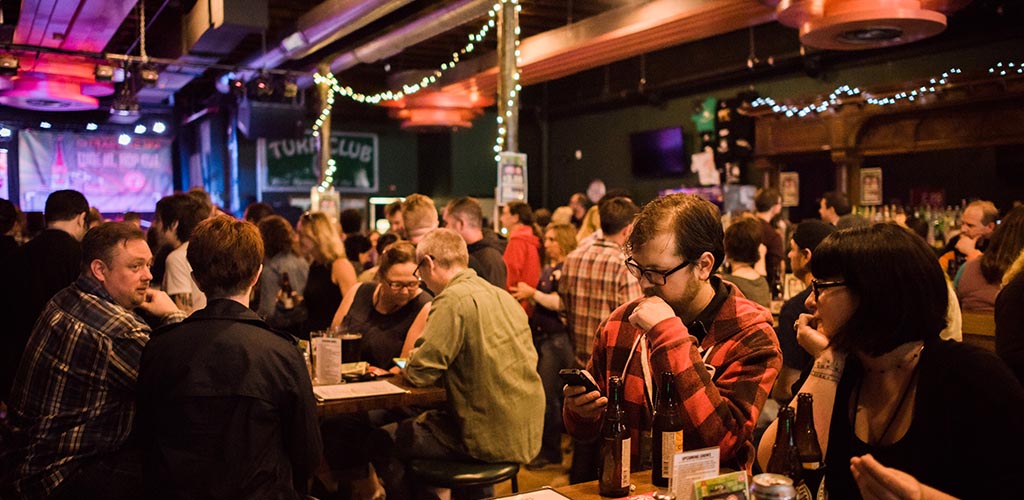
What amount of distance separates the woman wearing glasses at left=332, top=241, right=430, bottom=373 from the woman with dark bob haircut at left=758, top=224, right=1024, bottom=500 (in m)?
2.46

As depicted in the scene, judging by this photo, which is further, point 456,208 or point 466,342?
point 456,208

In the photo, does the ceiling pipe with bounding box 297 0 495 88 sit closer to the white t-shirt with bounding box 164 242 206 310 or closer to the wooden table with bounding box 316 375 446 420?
the white t-shirt with bounding box 164 242 206 310

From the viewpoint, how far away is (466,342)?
3.40m

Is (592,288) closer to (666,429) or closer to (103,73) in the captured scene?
(666,429)

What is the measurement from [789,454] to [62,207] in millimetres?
4263

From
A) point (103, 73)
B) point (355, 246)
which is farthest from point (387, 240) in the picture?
point (103, 73)

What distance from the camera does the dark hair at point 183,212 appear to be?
4.43m

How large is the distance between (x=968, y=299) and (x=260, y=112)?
919 cm

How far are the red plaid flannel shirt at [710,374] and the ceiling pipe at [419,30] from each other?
207 inches

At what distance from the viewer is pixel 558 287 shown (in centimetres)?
516

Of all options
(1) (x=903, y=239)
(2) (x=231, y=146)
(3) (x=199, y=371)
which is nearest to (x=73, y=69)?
(2) (x=231, y=146)

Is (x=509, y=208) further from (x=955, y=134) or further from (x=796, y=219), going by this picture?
(x=796, y=219)

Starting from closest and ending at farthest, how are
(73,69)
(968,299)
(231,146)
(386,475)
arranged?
(386,475) < (968,299) < (73,69) < (231,146)

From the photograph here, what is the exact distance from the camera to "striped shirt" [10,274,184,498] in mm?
2549
